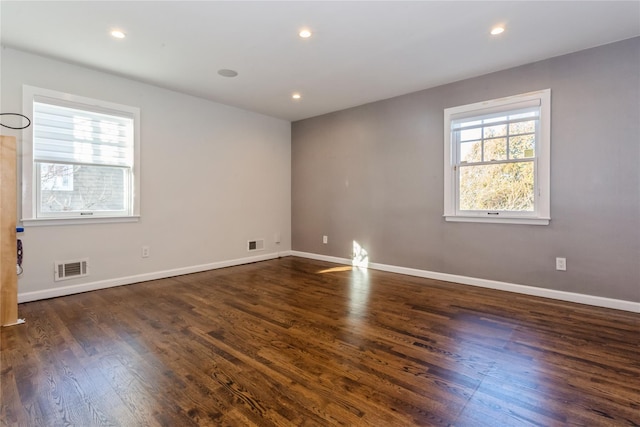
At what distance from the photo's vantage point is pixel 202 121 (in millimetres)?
4605

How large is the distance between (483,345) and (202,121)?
14.5ft

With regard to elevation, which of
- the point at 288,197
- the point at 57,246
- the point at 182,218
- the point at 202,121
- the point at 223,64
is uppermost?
the point at 223,64

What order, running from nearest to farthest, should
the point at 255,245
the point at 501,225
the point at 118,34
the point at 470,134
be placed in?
the point at 118,34 → the point at 501,225 → the point at 470,134 → the point at 255,245

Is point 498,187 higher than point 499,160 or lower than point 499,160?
lower

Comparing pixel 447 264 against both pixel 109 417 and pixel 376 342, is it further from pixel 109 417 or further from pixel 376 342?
pixel 109 417

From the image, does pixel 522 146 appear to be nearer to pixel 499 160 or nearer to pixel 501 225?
pixel 499 160

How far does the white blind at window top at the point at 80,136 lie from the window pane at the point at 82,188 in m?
0.10

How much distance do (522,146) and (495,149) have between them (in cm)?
28

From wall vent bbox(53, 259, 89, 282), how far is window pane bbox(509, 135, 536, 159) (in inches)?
202

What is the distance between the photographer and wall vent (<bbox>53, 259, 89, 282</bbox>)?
3381mm

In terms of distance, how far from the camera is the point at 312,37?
2875 millimetres

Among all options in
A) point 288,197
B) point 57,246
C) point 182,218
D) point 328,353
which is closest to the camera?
point 328,353

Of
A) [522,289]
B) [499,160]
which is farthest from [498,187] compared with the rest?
[522,289]

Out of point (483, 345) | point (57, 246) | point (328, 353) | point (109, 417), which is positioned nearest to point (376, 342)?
point (328, 353)
